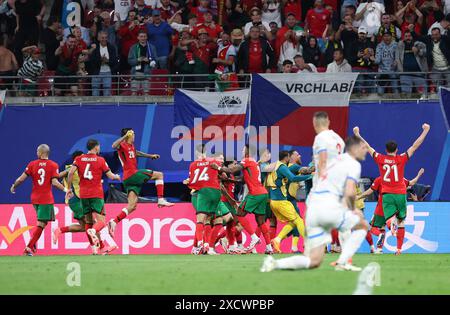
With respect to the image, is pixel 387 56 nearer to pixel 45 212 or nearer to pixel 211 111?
pixel 211 111

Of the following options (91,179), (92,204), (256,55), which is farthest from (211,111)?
(92,204)

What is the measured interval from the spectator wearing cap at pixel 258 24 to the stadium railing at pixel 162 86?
1365mm

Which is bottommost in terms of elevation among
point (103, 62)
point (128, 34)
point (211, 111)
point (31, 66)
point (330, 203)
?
point (330, 203)

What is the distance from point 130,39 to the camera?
3112cm

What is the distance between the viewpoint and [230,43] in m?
30.9

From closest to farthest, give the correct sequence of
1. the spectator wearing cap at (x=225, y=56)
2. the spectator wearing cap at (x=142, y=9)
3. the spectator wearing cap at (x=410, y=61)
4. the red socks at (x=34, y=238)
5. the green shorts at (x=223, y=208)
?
the red socks at (x=34, y=238), the green shorts at (x=223, y=208), the spectator wearing cap at (x=410, y=61), the spectator wearing cap at (x=225, y=56), the spectator wearing cap at (x=142, y=9)

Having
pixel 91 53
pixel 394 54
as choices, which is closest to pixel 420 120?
pixel 394 54

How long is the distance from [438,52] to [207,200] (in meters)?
9.10

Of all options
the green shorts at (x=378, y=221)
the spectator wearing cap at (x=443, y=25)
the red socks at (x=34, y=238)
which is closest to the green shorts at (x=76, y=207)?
the red socks at (x=34, y=238)

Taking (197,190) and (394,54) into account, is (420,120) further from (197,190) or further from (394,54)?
(197,190)

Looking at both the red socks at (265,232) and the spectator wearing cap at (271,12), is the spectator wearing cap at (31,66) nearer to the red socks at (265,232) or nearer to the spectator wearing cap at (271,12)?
the spectator wearing cap at (271,12)

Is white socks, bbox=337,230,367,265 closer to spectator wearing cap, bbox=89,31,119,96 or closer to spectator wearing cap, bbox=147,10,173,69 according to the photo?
spectator wearing cap, bbox=89,31,119,96

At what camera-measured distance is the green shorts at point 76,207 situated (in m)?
25.5
